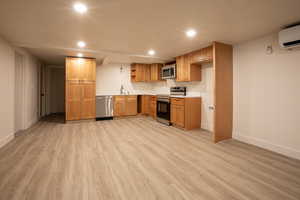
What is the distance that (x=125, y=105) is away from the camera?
6.21m

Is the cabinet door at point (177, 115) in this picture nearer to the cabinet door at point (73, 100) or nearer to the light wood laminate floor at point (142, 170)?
the light wood laminate floor at point (142, 170)

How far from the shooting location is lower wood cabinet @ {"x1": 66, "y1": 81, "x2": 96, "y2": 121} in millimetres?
4977

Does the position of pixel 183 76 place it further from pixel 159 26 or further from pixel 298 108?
pixel 298 108

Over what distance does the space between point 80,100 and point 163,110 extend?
2.97 m

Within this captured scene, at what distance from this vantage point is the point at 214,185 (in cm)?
183

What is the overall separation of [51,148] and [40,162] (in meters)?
0.62

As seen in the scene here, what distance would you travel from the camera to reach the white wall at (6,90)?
3.11 m

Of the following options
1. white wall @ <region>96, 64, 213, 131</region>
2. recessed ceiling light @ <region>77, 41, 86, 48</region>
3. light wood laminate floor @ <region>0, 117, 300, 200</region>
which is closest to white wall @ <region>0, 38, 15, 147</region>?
light wood laminate floor @ <region>0, 117, 300, 200</region>

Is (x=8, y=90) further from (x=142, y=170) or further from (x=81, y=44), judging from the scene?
(x=142, y=170)

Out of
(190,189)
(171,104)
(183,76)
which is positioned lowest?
(190,189)

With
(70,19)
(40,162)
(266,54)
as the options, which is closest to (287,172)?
(266,54)

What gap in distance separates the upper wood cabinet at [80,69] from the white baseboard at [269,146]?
194 inches

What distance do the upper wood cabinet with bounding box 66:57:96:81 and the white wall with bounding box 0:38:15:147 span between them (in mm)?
1529

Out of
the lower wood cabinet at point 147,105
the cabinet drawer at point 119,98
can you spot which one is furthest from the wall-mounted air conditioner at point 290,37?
the cabinet drawer at point 119,98
